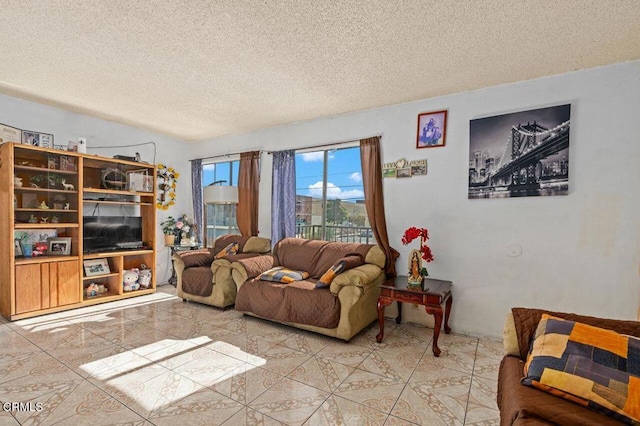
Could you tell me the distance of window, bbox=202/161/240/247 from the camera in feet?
16.9

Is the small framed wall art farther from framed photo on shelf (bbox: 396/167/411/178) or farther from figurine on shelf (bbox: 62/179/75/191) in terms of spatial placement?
figurine on shelf (bbox: 62/179/75/191)

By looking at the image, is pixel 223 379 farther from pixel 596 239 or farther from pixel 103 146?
pixel 103 146

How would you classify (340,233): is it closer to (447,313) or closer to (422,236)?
(422,236)

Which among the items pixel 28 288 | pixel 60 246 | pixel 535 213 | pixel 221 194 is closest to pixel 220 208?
pixel 221 194

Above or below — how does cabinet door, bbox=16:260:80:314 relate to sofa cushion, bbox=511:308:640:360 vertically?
below

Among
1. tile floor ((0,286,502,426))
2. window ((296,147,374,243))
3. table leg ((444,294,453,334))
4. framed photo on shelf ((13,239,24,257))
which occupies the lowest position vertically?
tile floor ((0,286,502,426))

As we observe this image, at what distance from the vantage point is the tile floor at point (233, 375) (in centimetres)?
182

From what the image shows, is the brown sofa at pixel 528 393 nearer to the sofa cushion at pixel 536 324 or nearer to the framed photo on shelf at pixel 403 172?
the sofa cushion at pixel 536 324

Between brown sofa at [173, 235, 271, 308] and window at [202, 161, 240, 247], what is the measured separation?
85 centimetres

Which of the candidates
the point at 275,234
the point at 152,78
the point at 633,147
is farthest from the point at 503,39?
the point at 275,234

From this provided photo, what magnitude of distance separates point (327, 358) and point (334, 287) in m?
0.62

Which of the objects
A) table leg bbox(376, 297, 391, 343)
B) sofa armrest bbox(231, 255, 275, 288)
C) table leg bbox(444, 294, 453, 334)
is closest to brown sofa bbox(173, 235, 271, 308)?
sofa armrest bbox(231, 255, 275, 288)

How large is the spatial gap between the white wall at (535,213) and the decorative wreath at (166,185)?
11.7ft

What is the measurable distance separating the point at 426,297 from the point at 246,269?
1993mm
